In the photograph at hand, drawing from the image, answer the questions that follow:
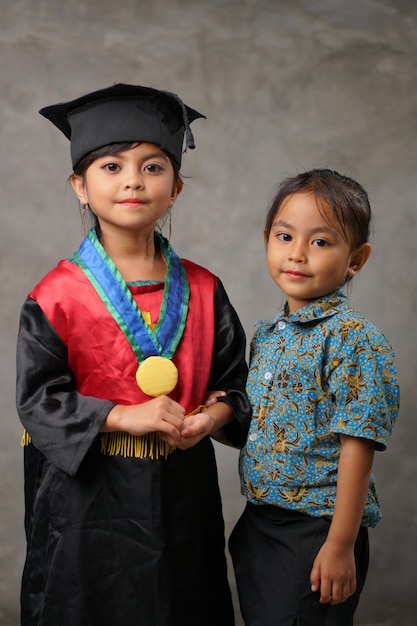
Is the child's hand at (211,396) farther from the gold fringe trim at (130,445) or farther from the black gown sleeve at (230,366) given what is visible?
the gold fringe trim at (130,445)

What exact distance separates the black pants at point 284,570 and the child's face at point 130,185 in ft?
2.14

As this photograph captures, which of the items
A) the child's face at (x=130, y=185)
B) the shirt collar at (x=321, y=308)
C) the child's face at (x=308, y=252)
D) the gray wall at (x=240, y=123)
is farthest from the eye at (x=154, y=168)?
the gray wall at (x=240, y=123)

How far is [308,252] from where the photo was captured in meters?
1.94

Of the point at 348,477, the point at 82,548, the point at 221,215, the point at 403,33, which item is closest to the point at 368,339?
the point at 348,477

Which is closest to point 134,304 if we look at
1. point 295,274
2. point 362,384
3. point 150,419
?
point 150,419

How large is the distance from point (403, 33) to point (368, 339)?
1.57 meters

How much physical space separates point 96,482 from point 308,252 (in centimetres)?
62

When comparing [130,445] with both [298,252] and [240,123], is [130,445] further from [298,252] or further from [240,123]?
[240,123]

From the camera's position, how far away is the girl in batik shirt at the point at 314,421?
1835 mm

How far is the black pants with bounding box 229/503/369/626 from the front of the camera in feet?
6.24

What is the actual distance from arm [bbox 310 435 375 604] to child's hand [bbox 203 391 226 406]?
27cm

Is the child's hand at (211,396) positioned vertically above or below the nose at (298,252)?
below

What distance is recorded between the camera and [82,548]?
6.10 ft

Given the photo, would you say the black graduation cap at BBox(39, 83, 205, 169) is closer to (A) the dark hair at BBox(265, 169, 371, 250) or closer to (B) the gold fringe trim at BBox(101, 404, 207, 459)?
(A) the dark hair at BBox(265, 169, 371, 250)
